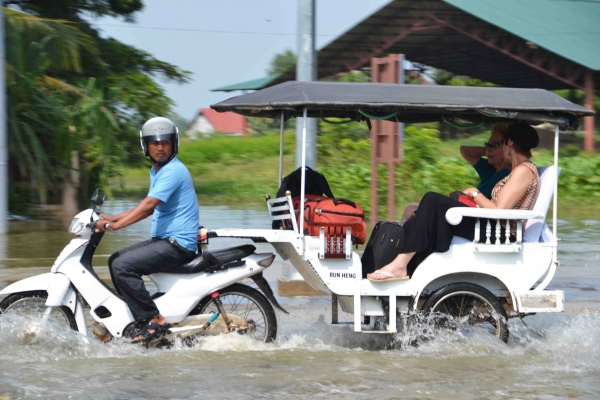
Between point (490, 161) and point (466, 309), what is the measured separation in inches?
46.0

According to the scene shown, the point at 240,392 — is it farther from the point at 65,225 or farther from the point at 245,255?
the point at 65,225

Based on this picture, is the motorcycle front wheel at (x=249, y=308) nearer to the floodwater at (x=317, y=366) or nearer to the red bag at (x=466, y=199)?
the floodwater at (x=317, y=366)

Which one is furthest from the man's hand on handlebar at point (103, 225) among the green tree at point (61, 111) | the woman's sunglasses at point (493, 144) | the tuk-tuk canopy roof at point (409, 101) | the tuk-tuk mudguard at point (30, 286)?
the green tree at point (61, 111)

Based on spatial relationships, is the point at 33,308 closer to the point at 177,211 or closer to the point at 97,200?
the point at 97,200

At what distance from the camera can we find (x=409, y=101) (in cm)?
574

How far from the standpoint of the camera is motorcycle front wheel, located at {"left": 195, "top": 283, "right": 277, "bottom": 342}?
6.03m

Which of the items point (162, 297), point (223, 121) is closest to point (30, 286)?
point (162, 297)

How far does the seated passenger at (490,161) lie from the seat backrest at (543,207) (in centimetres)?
33

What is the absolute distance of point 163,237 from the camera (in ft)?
19.2

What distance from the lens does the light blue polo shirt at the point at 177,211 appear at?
5.80m

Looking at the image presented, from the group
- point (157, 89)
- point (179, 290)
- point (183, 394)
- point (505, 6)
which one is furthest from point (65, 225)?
point (505, 6)

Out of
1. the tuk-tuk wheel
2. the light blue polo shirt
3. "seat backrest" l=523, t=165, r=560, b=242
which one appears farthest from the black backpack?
"seat backrest" l=523, t=165, r=560, b=242

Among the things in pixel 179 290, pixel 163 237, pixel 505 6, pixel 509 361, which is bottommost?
pixel 509 361

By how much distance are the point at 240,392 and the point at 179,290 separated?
1094 mm
